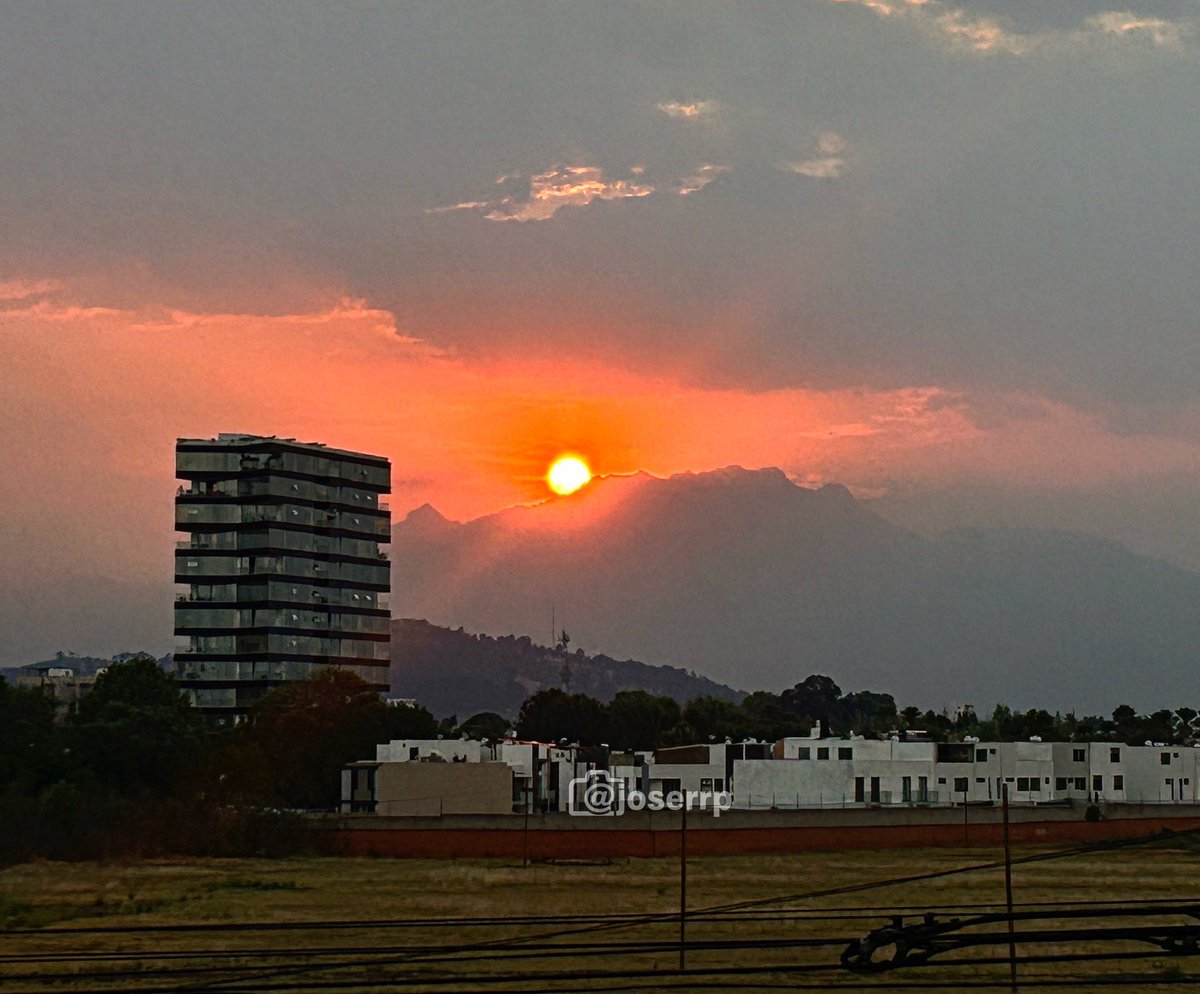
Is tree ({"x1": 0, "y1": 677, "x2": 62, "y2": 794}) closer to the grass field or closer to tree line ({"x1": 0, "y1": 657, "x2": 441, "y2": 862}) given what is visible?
tree line ({"x1": 0, "y1": 657, "x2": 441, "y2": 862})

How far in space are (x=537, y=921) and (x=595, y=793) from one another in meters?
107

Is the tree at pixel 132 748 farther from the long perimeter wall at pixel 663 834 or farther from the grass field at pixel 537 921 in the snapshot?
the grass field at pixel 537 921

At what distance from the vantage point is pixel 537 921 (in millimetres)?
43500

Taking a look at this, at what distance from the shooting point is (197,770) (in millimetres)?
137875

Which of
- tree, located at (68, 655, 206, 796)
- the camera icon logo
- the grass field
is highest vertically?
tree, located at (68, 655, 206, 796)

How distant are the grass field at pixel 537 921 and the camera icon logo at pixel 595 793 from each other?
3314cm

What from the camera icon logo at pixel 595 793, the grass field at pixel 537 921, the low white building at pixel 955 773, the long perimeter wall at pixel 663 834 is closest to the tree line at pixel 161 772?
the grass field at pixel 537 921

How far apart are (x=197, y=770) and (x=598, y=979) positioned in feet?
308

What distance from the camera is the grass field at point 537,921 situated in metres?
47.4

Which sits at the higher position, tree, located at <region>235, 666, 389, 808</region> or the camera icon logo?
tree, located at <region>235, 666, 389, 808</region>

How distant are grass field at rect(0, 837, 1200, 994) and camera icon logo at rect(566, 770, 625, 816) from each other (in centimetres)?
3314

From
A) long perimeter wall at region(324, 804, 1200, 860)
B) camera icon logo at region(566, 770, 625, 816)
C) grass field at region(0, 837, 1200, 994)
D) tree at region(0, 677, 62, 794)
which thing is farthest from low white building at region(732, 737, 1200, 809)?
tree at region(0, 677, 62, 794)

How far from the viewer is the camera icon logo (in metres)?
148

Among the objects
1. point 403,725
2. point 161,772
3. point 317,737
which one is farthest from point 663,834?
point 403,725
